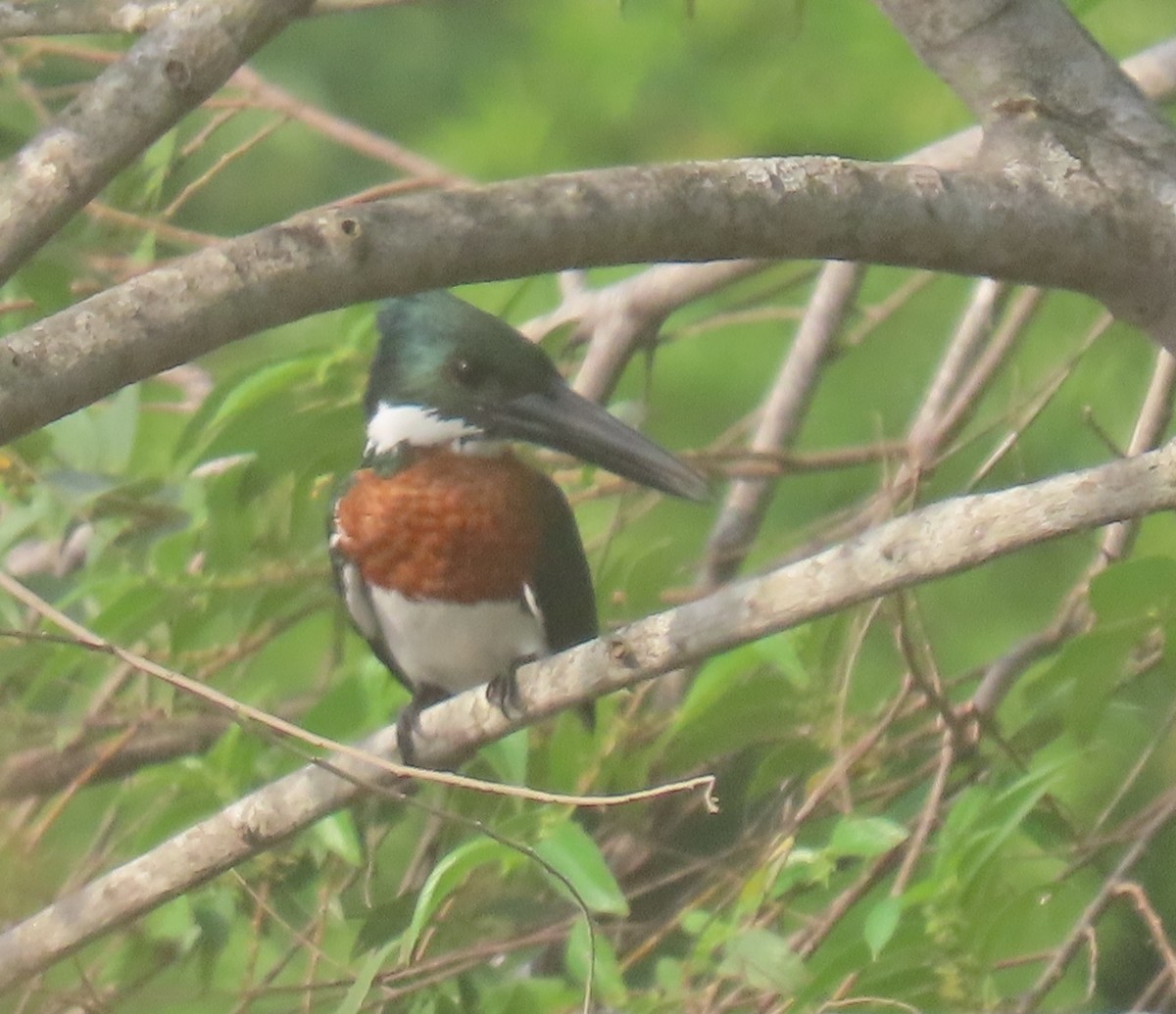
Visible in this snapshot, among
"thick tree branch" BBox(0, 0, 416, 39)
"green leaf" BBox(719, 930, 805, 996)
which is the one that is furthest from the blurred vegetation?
"thick tree branch" BBox(0, 0, 416, 39)

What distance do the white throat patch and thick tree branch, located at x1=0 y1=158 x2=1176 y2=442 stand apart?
1040 millimetres

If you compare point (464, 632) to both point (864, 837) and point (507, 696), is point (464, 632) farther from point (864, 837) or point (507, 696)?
point (864, 837)

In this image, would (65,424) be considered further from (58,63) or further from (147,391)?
(58,63)

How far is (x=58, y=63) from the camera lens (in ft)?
17.5

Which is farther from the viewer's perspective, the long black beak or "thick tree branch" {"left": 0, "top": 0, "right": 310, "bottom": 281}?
the long black beak

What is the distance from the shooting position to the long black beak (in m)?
2.09

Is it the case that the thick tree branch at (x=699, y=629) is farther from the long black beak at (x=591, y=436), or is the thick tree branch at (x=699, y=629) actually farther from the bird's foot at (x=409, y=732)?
the long black beak at (x=591, y=436)

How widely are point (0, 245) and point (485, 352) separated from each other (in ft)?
3.44

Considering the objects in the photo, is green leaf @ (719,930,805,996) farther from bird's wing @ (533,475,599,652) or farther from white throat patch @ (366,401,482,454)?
white throat patch @ (366,401,482,454)

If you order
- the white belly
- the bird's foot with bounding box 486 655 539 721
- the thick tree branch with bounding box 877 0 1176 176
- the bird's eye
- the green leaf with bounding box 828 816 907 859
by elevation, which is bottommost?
the white belly

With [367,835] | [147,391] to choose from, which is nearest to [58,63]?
[147,391]

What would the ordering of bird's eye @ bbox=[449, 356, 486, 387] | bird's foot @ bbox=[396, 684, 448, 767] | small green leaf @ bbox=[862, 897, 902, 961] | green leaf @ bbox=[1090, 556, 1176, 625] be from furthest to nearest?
bird's eye @ bbox=[449, 356, 486, 387] < bird's foot @ bbox=[396, 684, 448, 767] < green leaf @ bbox=[1090, 556, 1176, 625] < small green leaf @ bbox=[862, 897, 902, 961]

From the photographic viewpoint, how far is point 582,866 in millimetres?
1653

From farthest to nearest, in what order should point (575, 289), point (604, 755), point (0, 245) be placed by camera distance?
1. point (575, 289)
2. point (604, 755)
3. point (0, 245)
